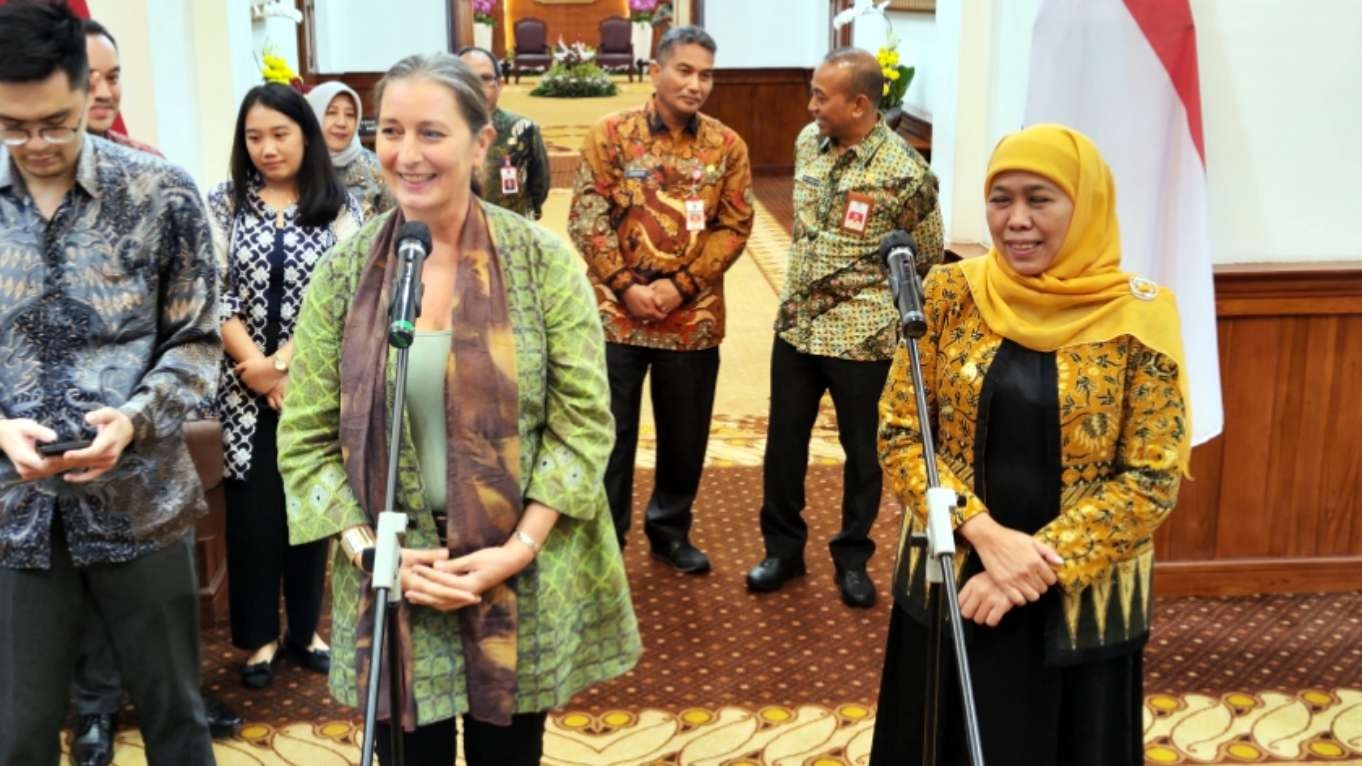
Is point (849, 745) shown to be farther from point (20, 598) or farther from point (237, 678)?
point (20, 598)

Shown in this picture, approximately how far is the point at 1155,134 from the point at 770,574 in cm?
170

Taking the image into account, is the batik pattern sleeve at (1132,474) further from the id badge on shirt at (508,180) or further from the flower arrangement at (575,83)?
the flower arrangement at (575,83)

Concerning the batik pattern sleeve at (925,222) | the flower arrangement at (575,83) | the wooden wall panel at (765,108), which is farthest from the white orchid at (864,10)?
the flower arrangement at (575,83)

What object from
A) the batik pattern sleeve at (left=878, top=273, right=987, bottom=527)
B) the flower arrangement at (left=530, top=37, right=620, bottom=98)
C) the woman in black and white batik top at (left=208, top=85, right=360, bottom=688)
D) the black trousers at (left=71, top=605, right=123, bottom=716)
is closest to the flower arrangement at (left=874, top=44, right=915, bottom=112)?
the woman in black and white batik top at (left=208, top=85, right=360, bottom=688)

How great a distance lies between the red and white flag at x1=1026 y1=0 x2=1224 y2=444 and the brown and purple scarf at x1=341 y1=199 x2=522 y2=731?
226 centimetres

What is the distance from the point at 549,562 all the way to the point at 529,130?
3.38 metres

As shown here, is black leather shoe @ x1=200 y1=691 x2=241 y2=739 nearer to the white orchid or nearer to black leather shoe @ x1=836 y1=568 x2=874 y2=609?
black leather shoe @ x1=836 y1=568 x2=874 y2=609

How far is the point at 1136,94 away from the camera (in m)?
4.00

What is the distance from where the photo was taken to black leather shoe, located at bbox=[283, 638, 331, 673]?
402 centimetres

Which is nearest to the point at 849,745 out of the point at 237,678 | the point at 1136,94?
the point at 237,678

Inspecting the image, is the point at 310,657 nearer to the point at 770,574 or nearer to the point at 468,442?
the point at 770,574

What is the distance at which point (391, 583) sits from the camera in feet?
6.29

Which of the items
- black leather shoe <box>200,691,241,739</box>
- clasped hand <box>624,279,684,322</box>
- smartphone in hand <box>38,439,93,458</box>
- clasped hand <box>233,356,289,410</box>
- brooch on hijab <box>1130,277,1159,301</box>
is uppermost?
brooch on hijab <box>1130,277,1159,301</box>

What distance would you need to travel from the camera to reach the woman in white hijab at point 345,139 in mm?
4633
